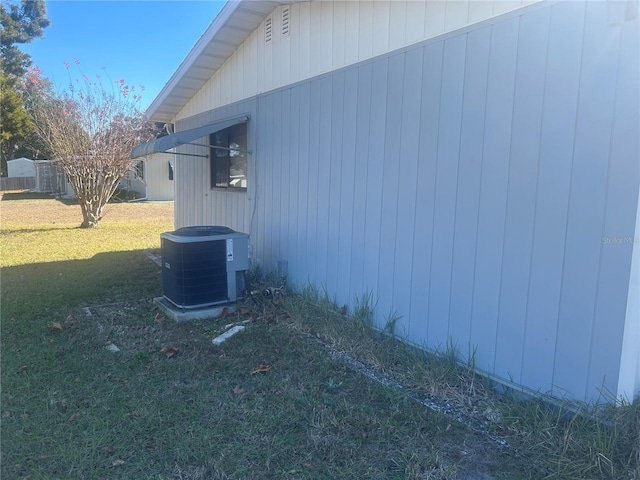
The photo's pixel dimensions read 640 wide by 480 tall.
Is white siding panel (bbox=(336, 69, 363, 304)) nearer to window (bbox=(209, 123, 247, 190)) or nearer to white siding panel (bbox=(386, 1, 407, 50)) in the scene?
white siding panel (bbox=(386, 1, 407, 50))

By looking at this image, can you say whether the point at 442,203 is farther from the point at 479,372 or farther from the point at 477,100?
the point at 479,372

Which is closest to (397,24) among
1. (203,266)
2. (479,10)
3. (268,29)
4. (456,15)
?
(456,15)

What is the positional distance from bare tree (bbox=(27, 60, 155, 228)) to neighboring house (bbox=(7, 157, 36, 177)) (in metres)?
23.5

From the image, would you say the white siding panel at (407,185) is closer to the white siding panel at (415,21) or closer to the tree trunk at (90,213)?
the white siding panel at (415,21)

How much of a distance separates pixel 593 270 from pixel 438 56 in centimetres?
195

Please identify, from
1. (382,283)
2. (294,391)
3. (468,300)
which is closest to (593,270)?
(468,300)

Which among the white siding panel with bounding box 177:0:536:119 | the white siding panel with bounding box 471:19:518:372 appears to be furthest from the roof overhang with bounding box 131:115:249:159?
the white siding panel with bounding box 471:19:518:372

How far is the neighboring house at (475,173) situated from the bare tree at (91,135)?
7.44 m

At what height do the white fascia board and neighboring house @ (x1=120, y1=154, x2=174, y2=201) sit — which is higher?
the white fascia board

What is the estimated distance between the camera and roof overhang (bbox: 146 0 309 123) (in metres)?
5.48

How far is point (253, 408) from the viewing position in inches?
117

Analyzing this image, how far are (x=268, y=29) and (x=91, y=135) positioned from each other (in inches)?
316

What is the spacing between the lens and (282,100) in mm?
5469

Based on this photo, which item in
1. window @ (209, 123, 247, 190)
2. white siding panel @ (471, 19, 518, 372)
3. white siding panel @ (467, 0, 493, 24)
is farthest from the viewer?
window @ (209, 123, 247, 190)
